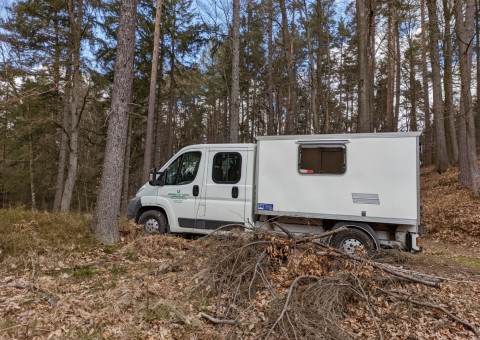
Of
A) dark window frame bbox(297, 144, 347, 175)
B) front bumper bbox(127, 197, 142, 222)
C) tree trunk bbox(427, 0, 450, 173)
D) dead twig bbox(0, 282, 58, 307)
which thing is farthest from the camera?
tree trunk bbox(427, 0, 450, 173)

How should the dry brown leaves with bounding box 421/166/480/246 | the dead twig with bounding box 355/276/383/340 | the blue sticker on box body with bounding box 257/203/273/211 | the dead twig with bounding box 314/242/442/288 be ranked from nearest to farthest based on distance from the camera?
the dead twig with bounding box 355/276/383/340
the dead twig with bounding box 314/242/442/288
the blue sticker on box body with bounding box 257/203/273/211
the dry brown leaves with bounding box 421/166/480/246

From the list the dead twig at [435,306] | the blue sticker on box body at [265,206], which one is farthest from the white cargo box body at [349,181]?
the dead twig at [435,306]

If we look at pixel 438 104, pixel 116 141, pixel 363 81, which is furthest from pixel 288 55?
pixel 116 141

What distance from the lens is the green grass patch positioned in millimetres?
5625

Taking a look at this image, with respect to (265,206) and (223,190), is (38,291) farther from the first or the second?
(265,206)

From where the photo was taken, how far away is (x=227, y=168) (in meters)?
7.47

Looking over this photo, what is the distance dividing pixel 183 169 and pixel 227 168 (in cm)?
118

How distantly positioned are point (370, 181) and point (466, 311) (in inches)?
104

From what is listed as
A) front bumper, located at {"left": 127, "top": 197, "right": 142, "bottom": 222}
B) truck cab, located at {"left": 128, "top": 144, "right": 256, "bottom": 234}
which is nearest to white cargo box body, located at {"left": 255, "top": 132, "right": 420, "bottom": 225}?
truck cab, located at {"left": 128, "top": 144, "right": 256, "bottom": 234}

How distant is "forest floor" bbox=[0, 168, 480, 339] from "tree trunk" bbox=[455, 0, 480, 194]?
21.5ft

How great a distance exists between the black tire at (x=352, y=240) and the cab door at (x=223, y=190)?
202 centimetres

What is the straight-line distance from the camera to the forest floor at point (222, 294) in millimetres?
3510

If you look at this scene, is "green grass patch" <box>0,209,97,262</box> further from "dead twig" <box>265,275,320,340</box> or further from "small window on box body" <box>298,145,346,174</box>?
"small window on box body" <box>298,145,346,174</box>

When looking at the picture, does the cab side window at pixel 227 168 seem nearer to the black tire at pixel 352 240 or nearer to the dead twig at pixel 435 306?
the black tire at pixel 352 240
